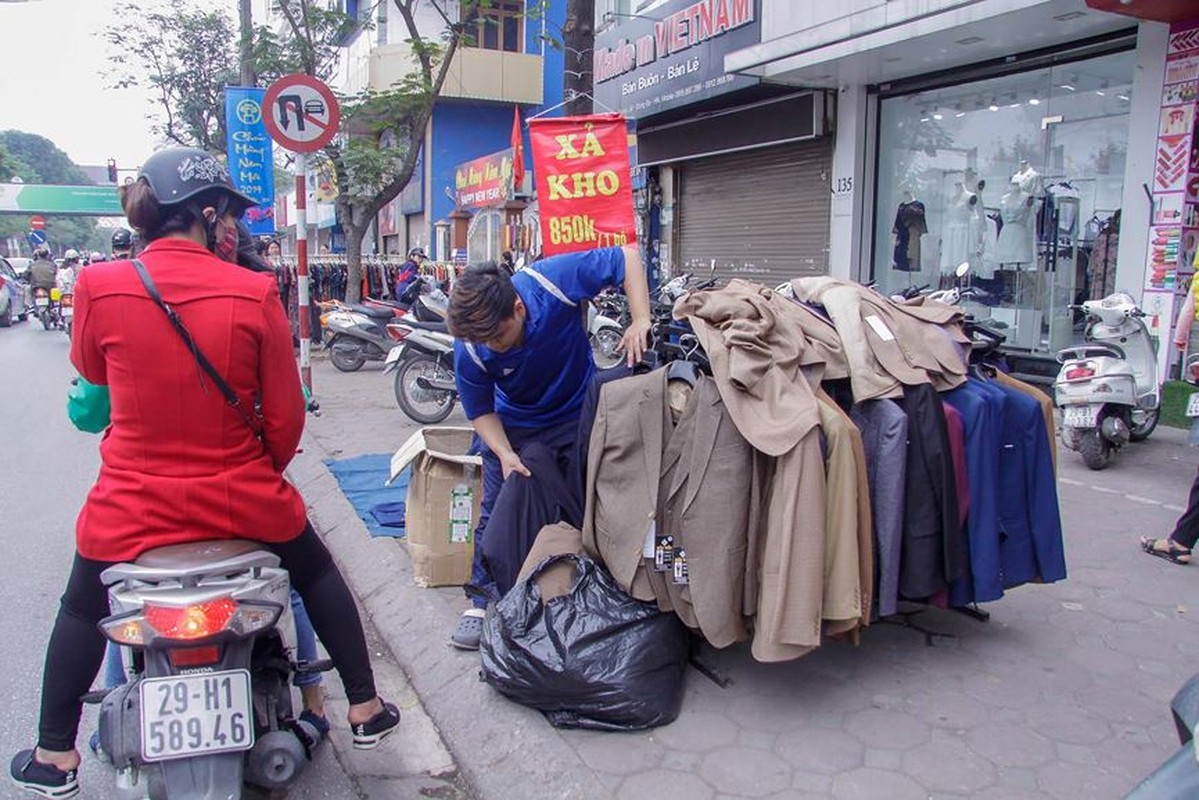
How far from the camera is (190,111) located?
87.0ft

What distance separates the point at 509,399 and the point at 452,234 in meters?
21.2

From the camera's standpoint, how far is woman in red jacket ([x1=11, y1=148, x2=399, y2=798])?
230 cm

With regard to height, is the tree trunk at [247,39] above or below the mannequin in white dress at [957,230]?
above

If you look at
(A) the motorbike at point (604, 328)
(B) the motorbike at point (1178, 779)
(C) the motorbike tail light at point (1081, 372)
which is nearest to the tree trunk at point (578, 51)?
(C) the motorbike tail light at point (1081, 372)

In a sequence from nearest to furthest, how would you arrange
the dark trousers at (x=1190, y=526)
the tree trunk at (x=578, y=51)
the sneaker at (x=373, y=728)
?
the sneaker at (x=373, y=728) → the dark trousers at (x=1190, y=526) → the tree trunk at (x=578, y=51)

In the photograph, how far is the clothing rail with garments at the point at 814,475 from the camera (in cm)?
290

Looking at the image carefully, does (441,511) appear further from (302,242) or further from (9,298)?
(9,298)

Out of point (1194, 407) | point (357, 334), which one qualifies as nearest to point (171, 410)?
point (1194, 407)

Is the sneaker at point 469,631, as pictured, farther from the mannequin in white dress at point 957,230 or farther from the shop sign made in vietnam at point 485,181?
the shop sign made in vietnam at point 485,181

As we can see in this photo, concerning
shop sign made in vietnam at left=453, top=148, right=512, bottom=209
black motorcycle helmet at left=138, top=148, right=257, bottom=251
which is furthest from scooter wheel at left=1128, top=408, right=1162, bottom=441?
shop sign made in vietnam at left=453, top=148, right=512, bottom=209

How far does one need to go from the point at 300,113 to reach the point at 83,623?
21.1ft

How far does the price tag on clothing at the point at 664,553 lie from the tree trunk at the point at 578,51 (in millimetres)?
3921

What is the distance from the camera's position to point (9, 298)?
23.2 metres

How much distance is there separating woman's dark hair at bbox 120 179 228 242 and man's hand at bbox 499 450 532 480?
1.50m
